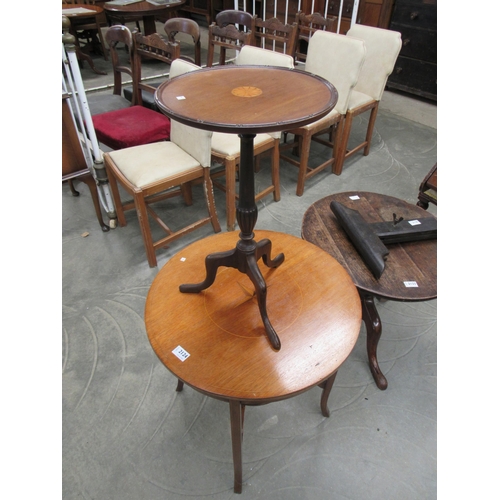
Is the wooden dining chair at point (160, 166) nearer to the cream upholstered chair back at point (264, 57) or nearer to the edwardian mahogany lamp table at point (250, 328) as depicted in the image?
the cream upholstered chair back at point (264, 57)

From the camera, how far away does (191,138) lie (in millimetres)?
1948

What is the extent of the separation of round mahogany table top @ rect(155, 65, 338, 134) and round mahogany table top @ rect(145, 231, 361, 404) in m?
0.59

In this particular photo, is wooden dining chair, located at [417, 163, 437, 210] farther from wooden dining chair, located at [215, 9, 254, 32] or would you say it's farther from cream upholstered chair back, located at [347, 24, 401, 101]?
wooden dining chair, located at [215, 9, 254, 32]

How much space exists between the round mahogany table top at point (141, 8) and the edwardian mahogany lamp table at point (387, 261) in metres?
4.00

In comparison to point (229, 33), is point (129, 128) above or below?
below

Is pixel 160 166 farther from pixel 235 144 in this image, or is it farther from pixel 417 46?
pixel 417 46

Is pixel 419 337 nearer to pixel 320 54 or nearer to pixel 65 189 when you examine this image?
pixel 320 54

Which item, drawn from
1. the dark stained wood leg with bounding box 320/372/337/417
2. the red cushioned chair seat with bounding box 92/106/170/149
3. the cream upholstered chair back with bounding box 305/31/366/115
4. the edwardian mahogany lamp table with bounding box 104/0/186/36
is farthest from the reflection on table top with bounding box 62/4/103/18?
the dark stained wood leg with bounding box 320/372/337/417

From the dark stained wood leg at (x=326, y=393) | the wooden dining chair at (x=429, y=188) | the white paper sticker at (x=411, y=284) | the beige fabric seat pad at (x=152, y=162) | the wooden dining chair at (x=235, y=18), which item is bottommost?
the dark stained wood leg at (x=326, y=393)

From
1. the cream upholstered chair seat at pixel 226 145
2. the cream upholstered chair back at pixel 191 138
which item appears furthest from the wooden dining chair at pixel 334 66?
the cream upholstered chair back at pixel 191 138

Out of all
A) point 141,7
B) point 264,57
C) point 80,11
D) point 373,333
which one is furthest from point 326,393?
point 80,11

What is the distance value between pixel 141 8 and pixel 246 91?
439cm

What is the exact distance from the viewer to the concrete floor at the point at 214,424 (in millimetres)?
1269

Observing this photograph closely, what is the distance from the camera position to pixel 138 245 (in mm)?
2242
